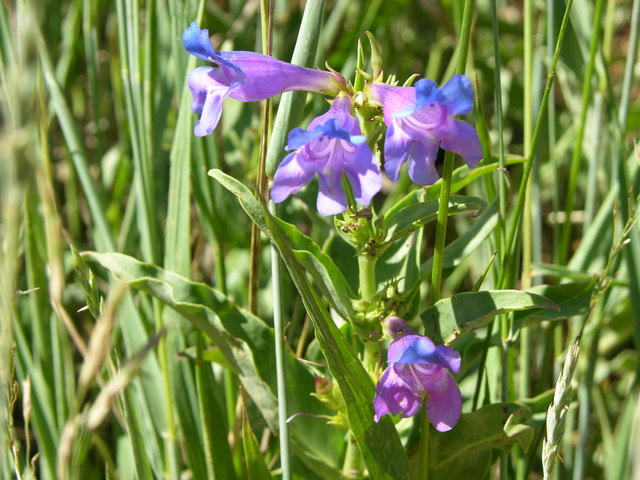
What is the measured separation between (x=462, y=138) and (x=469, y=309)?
194 mm

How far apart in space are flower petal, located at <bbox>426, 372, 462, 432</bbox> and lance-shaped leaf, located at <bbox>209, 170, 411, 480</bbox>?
7cm

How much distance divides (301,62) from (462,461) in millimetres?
532

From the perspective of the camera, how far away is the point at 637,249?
1126 mm

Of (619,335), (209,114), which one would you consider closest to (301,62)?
(209,114)

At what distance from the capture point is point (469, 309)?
0.80m

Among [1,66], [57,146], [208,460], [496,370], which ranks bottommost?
[208,460]

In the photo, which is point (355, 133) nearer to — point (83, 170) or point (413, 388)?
point (413, 388)

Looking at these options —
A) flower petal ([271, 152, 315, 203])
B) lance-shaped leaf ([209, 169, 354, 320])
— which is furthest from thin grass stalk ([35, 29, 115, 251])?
flower petal ([271, 152, 315, 203])

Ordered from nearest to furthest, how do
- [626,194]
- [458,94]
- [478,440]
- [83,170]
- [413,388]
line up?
[458,94] < [413,388] < [478,440] < [626,194] < [83,170]

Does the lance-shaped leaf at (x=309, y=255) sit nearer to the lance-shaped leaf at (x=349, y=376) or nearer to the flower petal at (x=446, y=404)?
the lance-shaped leaf at (x=349, y=376)

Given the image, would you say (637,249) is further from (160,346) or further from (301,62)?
(160,346)

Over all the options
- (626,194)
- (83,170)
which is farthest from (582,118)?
(83,170)

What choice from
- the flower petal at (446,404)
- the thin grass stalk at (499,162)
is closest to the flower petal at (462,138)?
the thin grass stalk at (499,162)

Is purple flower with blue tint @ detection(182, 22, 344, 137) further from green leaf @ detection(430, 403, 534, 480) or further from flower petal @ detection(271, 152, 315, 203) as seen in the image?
green leaf @ detection(430, 403, 534, 480)
